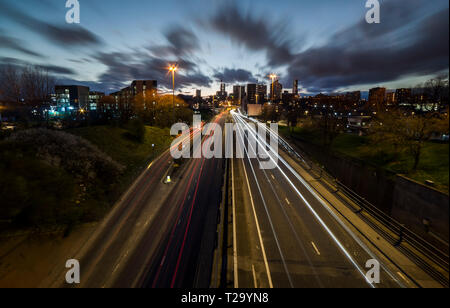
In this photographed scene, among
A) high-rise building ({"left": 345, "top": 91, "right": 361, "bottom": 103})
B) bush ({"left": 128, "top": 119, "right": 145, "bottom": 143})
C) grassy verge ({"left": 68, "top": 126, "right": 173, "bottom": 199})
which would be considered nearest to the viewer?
grassy verge ({"left": 68, "top": 126, "right": 173, "bottom": 199})

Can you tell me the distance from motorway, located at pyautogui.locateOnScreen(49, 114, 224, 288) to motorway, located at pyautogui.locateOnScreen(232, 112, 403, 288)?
2.23m

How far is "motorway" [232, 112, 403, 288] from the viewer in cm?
942

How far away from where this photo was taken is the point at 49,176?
1164cm

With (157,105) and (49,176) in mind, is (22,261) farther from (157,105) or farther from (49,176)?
(157,105)

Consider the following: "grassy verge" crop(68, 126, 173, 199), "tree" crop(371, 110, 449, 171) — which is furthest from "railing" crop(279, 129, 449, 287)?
"grassy verge" crop(68, 126, 173, 199)

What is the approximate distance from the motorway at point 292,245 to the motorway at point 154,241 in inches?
87.7

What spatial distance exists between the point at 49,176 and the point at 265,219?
585 inches

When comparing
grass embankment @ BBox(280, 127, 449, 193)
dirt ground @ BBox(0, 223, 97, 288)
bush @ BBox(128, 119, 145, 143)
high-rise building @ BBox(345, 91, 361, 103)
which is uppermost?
high-rise building @ BBox(345, 91, 361, 103)

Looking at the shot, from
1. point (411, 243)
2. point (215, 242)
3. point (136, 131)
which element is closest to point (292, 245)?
point (215, 242)

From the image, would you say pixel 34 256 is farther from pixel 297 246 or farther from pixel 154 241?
pixel 297 246

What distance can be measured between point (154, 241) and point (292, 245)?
8.98 meters

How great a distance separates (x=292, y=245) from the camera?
38.8ft

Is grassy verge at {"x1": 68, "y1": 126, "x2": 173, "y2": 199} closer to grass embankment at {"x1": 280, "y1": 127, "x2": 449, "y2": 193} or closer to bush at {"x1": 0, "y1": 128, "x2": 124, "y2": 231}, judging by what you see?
bush at {"x1": 0, "y1": 128, "x2": 124, "y2": 231}
